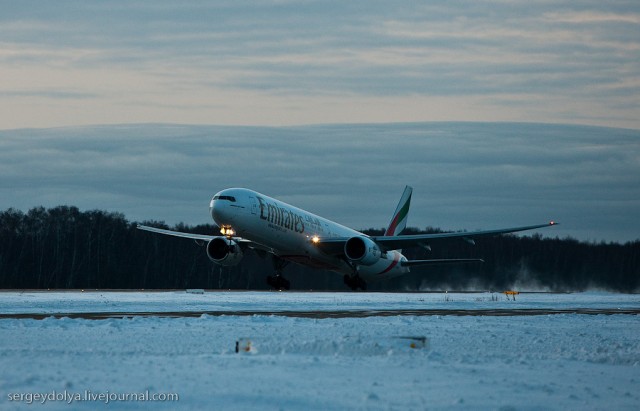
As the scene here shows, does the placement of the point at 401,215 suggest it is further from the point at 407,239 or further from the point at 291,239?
the point at 291,239

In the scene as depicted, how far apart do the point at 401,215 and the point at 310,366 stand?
57893mm

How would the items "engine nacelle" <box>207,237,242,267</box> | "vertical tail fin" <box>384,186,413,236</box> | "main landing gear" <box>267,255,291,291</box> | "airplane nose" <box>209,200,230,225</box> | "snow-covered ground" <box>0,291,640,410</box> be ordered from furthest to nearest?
"vertical tail fin" <box>384,186,413,236</box>, "main landing gear" <box>267,255,291,291</box>, "engine nacelle" <box>207,237,242,267</box>, "airplane nose" <box>209,200,230,225</box>, "snow-covered ground" <box>0,291,640,410</box>

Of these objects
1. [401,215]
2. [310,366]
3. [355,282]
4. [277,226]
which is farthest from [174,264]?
[310,366]

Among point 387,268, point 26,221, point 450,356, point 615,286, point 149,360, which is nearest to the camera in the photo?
point 149,360

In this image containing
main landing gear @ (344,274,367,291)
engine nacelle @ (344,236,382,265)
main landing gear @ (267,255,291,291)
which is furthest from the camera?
main landing gear @ (344,274,367,291)

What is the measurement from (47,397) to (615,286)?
9160 cm

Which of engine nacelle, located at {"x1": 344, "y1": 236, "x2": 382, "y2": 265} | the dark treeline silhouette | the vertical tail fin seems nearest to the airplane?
engine nacelle, located at {"x1": 344, "y1": 236, "x2": 382, "y2": 265}

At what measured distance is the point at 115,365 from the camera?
59.9ft

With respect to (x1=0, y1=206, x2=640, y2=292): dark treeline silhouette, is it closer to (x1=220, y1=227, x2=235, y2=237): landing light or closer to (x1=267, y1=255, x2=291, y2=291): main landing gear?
(x1=267, y1=255, x2=291, y2=291): main landing gear

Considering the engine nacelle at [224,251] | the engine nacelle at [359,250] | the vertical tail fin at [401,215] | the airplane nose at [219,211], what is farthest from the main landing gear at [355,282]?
the vertical tail fin at [401,215]

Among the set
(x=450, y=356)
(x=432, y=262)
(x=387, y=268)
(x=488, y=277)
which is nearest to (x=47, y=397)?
(x=450, y=356)

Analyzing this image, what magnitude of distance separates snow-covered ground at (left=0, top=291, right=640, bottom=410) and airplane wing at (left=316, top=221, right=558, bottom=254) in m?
25.0

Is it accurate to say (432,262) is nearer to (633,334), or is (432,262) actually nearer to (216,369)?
(633,334)

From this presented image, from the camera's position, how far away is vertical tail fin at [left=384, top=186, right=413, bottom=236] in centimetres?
7550
